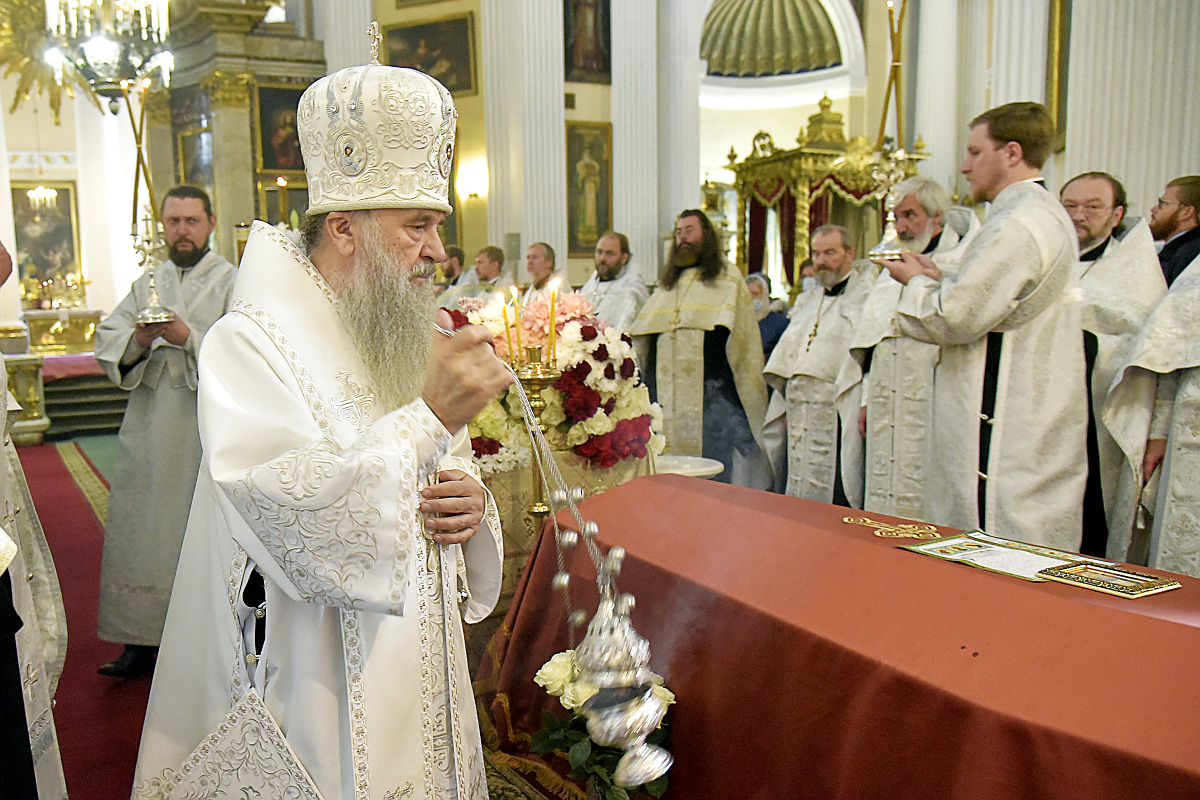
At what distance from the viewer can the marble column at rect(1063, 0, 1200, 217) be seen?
5188 millimetres

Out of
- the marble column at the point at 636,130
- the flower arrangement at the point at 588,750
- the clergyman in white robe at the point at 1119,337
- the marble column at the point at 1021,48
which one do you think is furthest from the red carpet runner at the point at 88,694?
the marble column at the point at 636,130

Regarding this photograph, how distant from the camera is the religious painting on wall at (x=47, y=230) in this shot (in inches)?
748

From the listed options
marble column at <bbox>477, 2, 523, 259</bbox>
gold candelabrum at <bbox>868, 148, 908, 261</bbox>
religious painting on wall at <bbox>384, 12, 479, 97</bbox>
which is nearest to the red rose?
gold candelabrum at <bbox>868, 148, 908, 261</bbox>

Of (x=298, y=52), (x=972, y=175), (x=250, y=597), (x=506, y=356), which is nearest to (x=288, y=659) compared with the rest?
(x=250, y=597)

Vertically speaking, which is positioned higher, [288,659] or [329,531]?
[329,531]

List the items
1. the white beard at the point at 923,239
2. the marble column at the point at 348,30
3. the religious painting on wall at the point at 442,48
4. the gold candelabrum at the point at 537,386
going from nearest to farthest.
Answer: the gold candelabrum at the point at 537,386 → the white beard at the point at 923,239 → the marble column at the point at 348,30 → the religious painting on wall at the point at 442,48

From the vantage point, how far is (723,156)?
19.4 metres

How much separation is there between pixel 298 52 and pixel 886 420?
12148mm

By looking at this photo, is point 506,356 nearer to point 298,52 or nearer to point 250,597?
point 250,597

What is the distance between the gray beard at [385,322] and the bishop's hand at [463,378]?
76 mm

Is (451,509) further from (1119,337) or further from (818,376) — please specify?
(818,376)

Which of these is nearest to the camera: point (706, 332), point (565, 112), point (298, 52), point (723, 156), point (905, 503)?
point (905, 503)

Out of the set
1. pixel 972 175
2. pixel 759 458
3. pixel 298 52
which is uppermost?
pixel 298 52

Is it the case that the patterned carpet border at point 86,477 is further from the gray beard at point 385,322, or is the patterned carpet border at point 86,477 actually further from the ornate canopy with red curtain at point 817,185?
the ornate canopy with red curtain at point 817,185
